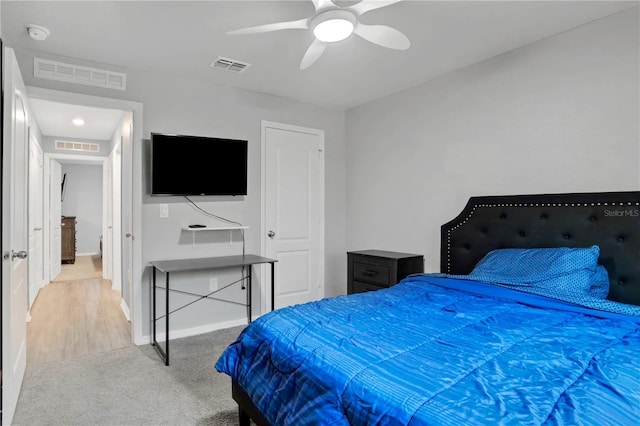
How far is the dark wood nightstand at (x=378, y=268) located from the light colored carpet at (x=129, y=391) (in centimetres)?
143

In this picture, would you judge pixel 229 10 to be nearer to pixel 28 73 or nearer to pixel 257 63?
pixel 257 63

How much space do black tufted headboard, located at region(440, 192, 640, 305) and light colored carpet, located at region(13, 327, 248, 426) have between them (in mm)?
2107

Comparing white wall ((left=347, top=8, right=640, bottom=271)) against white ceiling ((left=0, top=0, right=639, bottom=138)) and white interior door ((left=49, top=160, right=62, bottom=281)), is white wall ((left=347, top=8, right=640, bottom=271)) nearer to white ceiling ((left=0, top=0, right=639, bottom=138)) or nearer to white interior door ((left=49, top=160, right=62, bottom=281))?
white ceiling ((left=0, top=0, right=639, bottom=138))

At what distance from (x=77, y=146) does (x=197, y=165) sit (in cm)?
386

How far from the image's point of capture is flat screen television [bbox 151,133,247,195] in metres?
3.29

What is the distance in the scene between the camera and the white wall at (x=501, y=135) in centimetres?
239

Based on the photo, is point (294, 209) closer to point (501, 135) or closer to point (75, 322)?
point (501, 135)

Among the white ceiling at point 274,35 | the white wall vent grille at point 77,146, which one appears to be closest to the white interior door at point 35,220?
the white wall vent grille at point 77,146

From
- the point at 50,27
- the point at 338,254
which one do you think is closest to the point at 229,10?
the point at 50,27

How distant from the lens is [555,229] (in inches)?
100

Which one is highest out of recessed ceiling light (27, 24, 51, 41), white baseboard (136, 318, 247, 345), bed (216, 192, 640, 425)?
recessed ceiling light (27, 24, 51, 41)

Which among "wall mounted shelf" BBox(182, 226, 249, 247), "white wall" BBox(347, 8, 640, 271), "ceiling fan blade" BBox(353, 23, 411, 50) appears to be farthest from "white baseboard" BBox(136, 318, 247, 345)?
"ceiling fan blade" BBox(353, 23, 411, 50)

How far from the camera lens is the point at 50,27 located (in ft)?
8.34

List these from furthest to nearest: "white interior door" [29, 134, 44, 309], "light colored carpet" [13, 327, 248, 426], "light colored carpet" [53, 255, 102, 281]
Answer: "light colored carpet" [53, 255, 102, 281]
"white interior door" [29, 134, 44, 309]
"light colored carpet" [13, 327, 248, 426]
